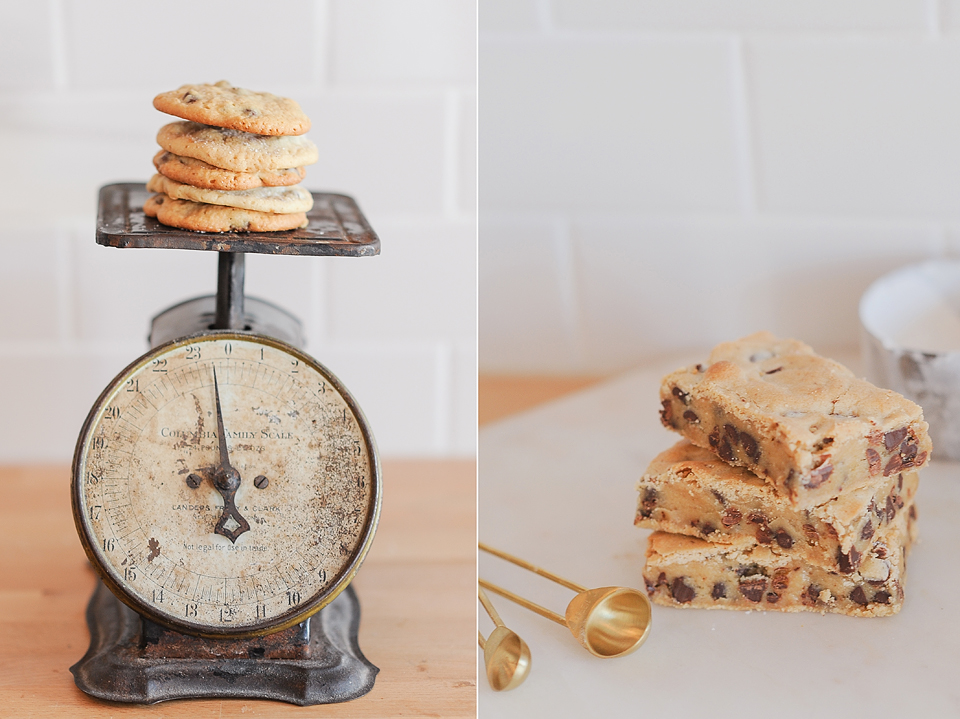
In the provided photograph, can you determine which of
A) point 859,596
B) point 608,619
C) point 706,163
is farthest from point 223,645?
point 706,163

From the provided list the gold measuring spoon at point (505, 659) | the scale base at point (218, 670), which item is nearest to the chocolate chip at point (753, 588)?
the gold measuring spoon at point (505, 659)

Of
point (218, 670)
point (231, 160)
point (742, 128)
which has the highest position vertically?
point (742, 128)

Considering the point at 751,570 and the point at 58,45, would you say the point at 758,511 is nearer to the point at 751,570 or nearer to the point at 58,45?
the point at 751,570

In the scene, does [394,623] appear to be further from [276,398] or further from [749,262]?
[749,262]

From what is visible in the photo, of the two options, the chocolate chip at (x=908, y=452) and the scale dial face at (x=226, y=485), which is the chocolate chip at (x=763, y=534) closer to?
the chocolate chip at (x=908, y=452)

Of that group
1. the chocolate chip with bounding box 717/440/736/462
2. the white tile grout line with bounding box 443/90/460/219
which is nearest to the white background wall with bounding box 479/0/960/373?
the white tile grout line with bounding box 443/90/460/219

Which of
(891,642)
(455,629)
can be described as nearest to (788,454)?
(891,642)

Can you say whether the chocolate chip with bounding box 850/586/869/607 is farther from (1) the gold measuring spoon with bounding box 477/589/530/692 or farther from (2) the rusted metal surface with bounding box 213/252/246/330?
(2) the rusted metal surface with bounding box 213/252/246/330

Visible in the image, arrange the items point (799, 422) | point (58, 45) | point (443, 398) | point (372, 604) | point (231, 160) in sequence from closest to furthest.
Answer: point (231, 160)
point (799, 422)
point (372, 604)
point (58, 45)
point (443, 398)
